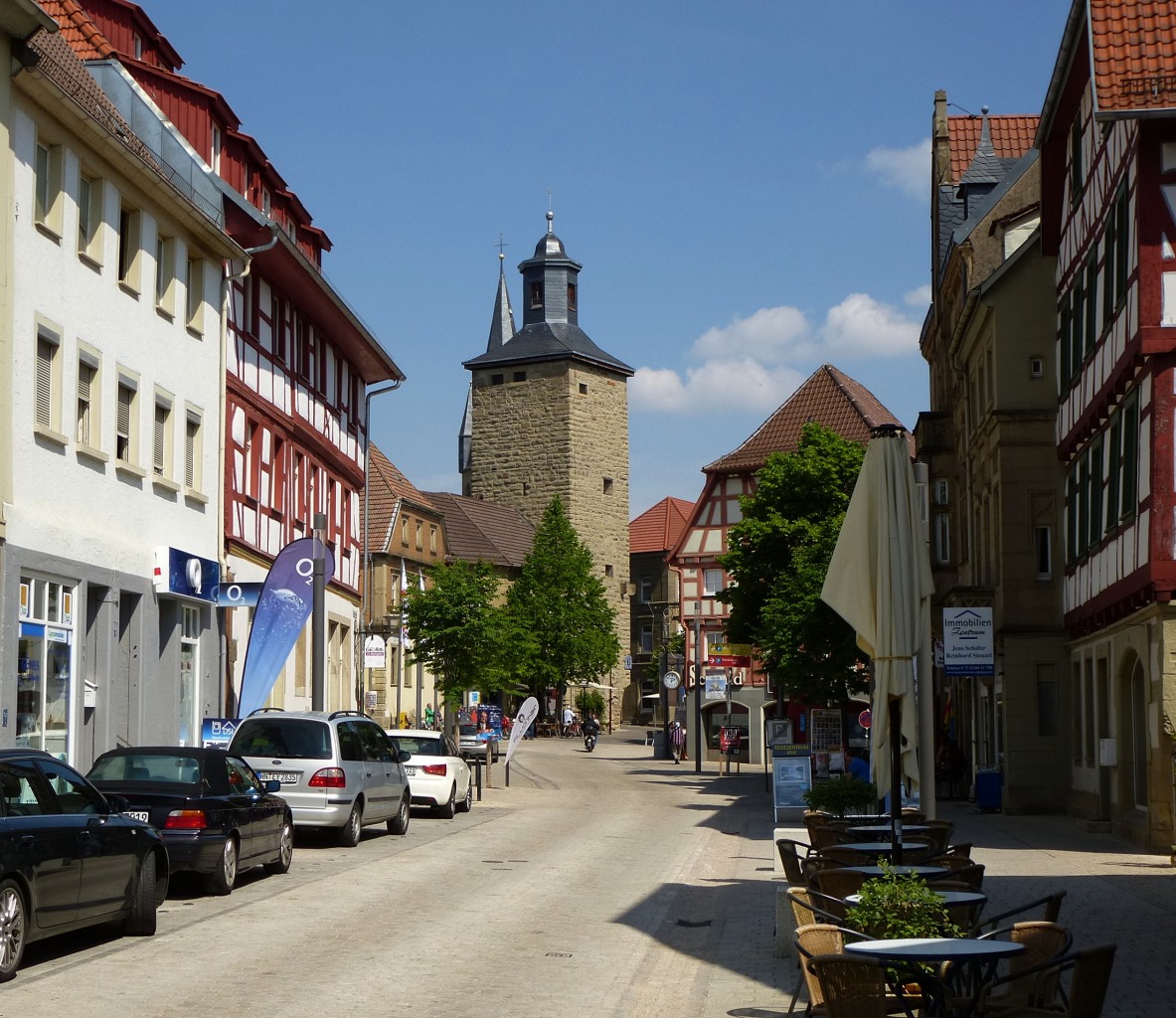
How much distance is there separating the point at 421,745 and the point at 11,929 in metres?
20.3

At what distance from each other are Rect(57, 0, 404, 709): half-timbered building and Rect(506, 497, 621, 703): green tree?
173 feet

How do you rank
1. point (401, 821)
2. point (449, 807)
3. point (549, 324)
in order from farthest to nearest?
point (549, 324), point (449, 807), point (401, 821)

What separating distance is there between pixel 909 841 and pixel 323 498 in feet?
91.0

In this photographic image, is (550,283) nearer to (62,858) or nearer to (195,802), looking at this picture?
(195,802)

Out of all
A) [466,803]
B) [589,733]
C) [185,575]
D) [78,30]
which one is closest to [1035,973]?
[185,575]

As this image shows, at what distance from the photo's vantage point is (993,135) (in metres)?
51.2

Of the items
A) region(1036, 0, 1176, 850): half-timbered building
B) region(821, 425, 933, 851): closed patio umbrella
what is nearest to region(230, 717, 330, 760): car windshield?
region(821, 425, 933, 851): closed patio umbrella

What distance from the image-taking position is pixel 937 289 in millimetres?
49906

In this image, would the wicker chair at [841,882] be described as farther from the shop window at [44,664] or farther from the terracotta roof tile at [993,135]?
the terracotta roof tile at [993,135]

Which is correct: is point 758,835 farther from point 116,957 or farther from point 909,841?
point 116,957

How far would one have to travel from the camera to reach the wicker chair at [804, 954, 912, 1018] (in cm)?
796

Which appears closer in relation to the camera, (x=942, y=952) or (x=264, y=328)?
(x=942, y=952)

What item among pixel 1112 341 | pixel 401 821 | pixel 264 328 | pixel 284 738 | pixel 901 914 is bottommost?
pixel 401 821

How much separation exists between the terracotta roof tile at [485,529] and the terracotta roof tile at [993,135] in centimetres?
5011
